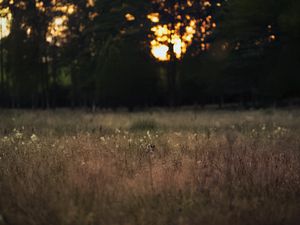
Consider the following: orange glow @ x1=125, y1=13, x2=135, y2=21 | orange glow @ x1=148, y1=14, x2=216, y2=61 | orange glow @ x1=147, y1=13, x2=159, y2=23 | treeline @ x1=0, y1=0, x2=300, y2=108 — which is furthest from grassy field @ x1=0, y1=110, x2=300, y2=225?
orange glow @ x1=125, y1=13, x2=135, y2=21

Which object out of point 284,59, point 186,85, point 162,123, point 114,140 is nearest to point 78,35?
point 186,85

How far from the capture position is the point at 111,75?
3019 centimetres

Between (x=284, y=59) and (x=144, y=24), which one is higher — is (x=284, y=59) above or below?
below

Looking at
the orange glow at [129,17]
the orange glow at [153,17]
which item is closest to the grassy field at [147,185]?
the orange glow at [153,17]

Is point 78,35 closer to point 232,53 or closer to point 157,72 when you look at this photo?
point 157,72

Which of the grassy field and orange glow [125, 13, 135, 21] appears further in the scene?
orange glow [125, 13, 135, 21]

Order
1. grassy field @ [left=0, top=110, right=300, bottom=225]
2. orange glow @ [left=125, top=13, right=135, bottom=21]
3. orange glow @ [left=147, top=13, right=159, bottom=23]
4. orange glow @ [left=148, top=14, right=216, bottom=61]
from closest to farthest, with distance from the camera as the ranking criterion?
grassy field @ [left=0, top=110, right=300, bottom=225], orange glow @ [left=147, top=13, right=159, bottom=23], orange glow @ [left=125, top=13, right=135, bottom=21], orange glow @ [left=148, top=14, right=216, bottom=61]

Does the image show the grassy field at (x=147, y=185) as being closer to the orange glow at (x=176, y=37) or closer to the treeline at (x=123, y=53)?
the treeline at (x=123, y=53)

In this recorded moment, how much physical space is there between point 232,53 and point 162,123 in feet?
58.5

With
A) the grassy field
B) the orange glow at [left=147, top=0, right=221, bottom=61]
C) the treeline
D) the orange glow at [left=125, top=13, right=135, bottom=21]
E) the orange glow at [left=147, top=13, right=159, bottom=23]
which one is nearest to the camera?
the grassy field

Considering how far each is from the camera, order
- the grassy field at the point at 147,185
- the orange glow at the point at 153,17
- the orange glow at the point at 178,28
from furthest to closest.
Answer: the orange glow at the point at 178,28
the orange glow at the point at 153,17
the grassy field at the point at 147,185

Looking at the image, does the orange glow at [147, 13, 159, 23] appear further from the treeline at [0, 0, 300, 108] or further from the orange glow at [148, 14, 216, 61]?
the treeline at [0, 0, 300, 108]

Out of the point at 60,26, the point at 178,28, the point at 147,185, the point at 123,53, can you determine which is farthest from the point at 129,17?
the point at 147,185

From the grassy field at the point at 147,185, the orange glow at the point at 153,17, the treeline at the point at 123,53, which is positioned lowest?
the grassy field at the point at 147,185
